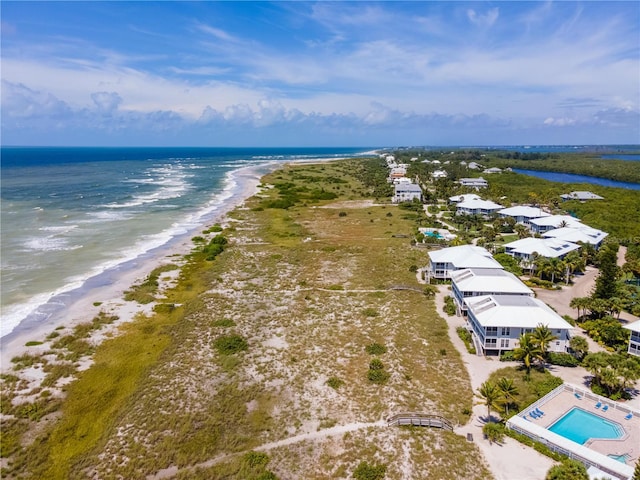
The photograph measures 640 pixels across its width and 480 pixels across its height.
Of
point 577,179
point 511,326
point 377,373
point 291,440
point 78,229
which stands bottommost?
point 291,440

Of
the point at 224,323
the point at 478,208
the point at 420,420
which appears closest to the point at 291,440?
the point at 420,420

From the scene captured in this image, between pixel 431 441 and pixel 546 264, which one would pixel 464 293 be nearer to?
pixel 546 264

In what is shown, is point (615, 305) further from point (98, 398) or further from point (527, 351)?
point (98, 398)

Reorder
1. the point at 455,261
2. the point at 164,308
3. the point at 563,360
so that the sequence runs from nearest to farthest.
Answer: the point at 563,360 < the point at 164,308 < the point at 455,261

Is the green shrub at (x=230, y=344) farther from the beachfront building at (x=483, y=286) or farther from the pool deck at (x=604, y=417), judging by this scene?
the pool deck at (x=604, y=417)

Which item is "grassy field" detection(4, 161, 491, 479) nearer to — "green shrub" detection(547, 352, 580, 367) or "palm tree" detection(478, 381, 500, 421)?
"palm tree" detection(478, 381, 500, 421)

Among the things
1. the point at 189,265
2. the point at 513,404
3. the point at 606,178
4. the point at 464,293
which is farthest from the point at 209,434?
the point at 606,178


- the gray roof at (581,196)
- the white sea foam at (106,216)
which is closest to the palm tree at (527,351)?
the white sea foam at (106,216)

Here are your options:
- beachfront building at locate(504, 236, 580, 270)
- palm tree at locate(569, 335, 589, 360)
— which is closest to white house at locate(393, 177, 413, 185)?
beachfront building at locate(504, 236, 580, 270)
